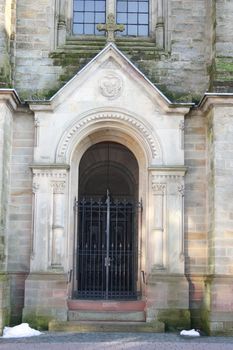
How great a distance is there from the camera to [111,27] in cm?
1452

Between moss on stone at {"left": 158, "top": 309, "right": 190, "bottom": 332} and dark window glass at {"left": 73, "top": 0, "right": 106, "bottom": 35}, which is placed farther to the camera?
dark window glass at {"left": 73, "top": 0, "right": 106, "bottom": 35}

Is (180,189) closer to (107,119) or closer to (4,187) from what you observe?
(107,119)

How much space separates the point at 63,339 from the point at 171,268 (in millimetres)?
2996

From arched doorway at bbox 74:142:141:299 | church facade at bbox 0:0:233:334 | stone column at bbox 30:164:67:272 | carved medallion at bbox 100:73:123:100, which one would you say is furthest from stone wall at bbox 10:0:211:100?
arched doorway at bbox 74:142:141:299

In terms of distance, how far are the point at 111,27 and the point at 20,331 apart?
23.7 ft

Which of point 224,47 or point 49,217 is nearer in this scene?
point 49,217

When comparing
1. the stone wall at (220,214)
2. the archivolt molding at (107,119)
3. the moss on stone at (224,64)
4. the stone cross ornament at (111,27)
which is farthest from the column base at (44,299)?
the moss on stone at (224,64)

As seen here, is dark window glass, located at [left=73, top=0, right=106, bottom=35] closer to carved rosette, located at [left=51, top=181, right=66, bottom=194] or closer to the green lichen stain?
carved rosette, located at [left=51, top=181, right=66, bottom=194]

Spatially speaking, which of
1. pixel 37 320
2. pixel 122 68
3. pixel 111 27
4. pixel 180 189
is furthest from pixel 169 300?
pixel 111 27

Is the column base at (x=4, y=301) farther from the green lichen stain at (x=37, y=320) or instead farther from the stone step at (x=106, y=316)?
the stone step at (x=106, y=316)

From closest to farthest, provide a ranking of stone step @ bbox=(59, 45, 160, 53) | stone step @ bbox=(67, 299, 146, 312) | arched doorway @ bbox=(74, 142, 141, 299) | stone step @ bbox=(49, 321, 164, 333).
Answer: stone step @ bbox=(49, 321, 164, 333), stone step @ bbox=(67, 299, 146, 312), arched doorway @ bbox=(74, 142, 141, 299), stone step @ bbox=(59, 45, 160, 53)

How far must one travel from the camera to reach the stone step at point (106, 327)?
1264cm

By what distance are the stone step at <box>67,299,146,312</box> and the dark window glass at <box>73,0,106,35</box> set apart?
21.6 feet

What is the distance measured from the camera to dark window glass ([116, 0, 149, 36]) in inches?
602
